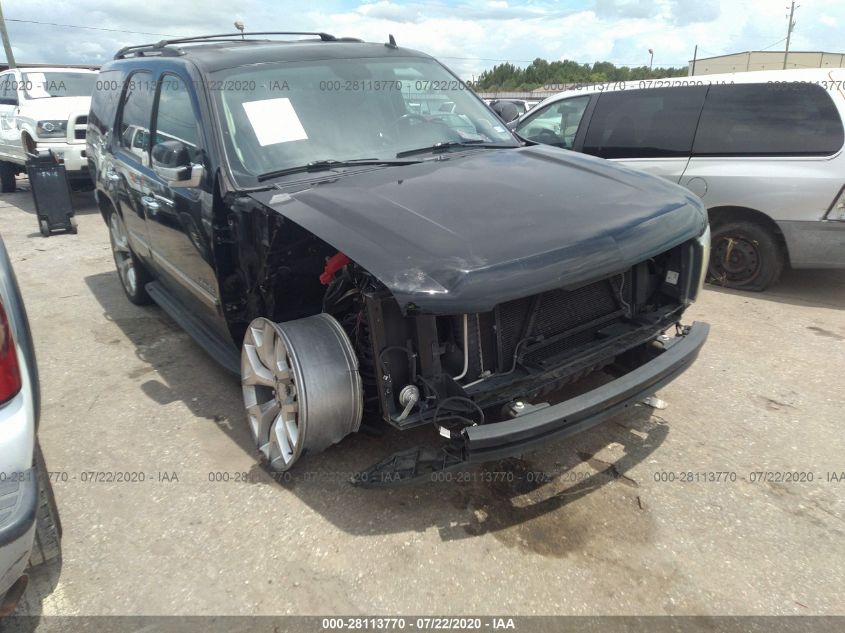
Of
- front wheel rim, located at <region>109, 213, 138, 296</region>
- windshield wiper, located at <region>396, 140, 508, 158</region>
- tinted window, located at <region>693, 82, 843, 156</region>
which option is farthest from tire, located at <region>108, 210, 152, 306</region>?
tinted window, located at <region>693, 82, 843, 156</region>

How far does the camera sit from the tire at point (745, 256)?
512 centimetres

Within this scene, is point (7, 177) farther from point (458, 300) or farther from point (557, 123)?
point (458, 300)

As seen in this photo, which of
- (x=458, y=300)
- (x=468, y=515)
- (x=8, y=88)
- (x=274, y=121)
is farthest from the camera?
(x=8, y=88)

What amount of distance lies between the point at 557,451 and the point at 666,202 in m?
1.33

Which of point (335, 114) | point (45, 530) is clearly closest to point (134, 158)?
point (335, 114)

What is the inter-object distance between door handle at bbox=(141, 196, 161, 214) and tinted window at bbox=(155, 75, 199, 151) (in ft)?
1.23

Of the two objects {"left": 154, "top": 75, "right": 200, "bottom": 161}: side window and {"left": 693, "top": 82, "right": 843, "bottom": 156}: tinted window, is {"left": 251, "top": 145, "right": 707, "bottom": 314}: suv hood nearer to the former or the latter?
{"left": 154, "top": 75, "right": 200, "bottom": 161}: side window

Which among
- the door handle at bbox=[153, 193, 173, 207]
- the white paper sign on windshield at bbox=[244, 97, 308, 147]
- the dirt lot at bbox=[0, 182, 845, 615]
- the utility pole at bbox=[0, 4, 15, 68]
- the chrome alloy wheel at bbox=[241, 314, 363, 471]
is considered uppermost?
the utility pole at bbox=[0, 4, 15, 68]

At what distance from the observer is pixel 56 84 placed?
10.1 m

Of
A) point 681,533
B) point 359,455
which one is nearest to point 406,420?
point 359,455

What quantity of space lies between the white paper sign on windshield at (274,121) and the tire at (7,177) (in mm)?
11093

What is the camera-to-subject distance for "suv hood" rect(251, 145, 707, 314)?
210 cm

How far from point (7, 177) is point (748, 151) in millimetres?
12688

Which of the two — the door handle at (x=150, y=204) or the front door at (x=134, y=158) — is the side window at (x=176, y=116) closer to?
the front door at (x=134, y=158)
